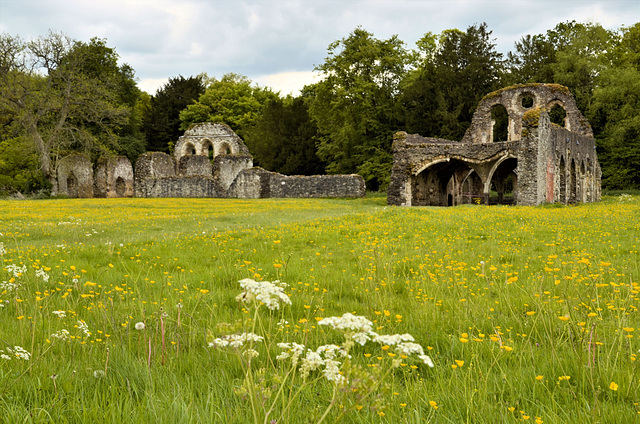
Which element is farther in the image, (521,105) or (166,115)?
(166,115)

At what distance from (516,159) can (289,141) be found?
110ft

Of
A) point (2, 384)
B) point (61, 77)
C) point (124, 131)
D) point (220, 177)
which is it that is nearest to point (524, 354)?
point (2, 384)

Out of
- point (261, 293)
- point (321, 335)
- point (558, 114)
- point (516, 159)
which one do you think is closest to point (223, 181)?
point (516, 159)

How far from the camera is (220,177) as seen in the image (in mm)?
52469

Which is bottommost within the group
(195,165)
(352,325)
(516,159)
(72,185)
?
(352,325)

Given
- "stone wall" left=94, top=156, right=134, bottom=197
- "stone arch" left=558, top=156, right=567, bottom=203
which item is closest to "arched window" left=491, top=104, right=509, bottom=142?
"stone arch" left=558, top=156, right=567, bottom=203

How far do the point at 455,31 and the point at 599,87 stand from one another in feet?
57.1

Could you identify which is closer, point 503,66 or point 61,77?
point 61,77

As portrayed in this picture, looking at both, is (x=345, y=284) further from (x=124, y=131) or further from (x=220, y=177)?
(x=124, y=131)

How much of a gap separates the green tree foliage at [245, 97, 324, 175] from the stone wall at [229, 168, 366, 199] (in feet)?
46.8

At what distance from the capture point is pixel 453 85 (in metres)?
49.7

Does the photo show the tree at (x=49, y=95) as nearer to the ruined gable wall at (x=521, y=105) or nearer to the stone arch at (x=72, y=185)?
the stone arch at (x=72, y=185)

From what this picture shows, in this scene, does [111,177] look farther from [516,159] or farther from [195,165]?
[516,159]

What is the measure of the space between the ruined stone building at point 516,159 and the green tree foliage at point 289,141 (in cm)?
2221
